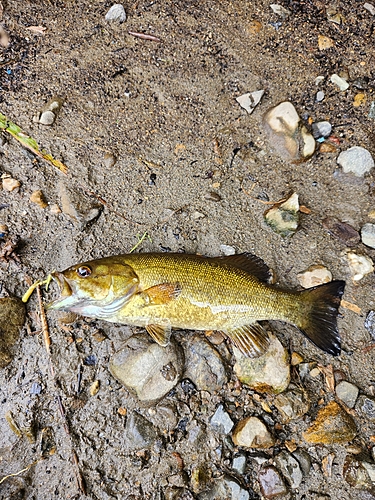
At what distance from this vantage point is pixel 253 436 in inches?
146

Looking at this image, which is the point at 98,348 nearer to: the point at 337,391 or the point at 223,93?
the point at 337,391

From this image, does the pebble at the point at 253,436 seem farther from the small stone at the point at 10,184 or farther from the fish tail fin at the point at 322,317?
the small stone at the point at 10,184

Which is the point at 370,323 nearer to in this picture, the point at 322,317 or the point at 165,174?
the point at 322,317

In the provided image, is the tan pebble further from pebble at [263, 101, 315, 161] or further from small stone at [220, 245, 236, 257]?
pebble at [263, 101, 315, 161]

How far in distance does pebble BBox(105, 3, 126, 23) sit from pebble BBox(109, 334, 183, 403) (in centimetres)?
348

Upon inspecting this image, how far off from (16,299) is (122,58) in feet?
9.18

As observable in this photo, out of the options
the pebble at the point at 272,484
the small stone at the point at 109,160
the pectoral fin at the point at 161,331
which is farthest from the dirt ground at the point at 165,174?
the pectoral fin at the point at 161,331

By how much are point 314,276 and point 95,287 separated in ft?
7.16

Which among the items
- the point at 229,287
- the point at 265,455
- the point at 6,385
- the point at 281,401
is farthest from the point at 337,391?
the point at 6,385

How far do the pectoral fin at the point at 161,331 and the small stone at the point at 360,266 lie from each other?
2.01 m

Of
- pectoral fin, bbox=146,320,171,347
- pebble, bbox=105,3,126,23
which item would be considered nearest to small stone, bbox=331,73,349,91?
pebble, bbox=105,3,126,23

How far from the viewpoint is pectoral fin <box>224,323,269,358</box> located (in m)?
3.79

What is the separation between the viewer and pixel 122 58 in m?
4.48

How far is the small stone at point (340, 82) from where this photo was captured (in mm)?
4527
